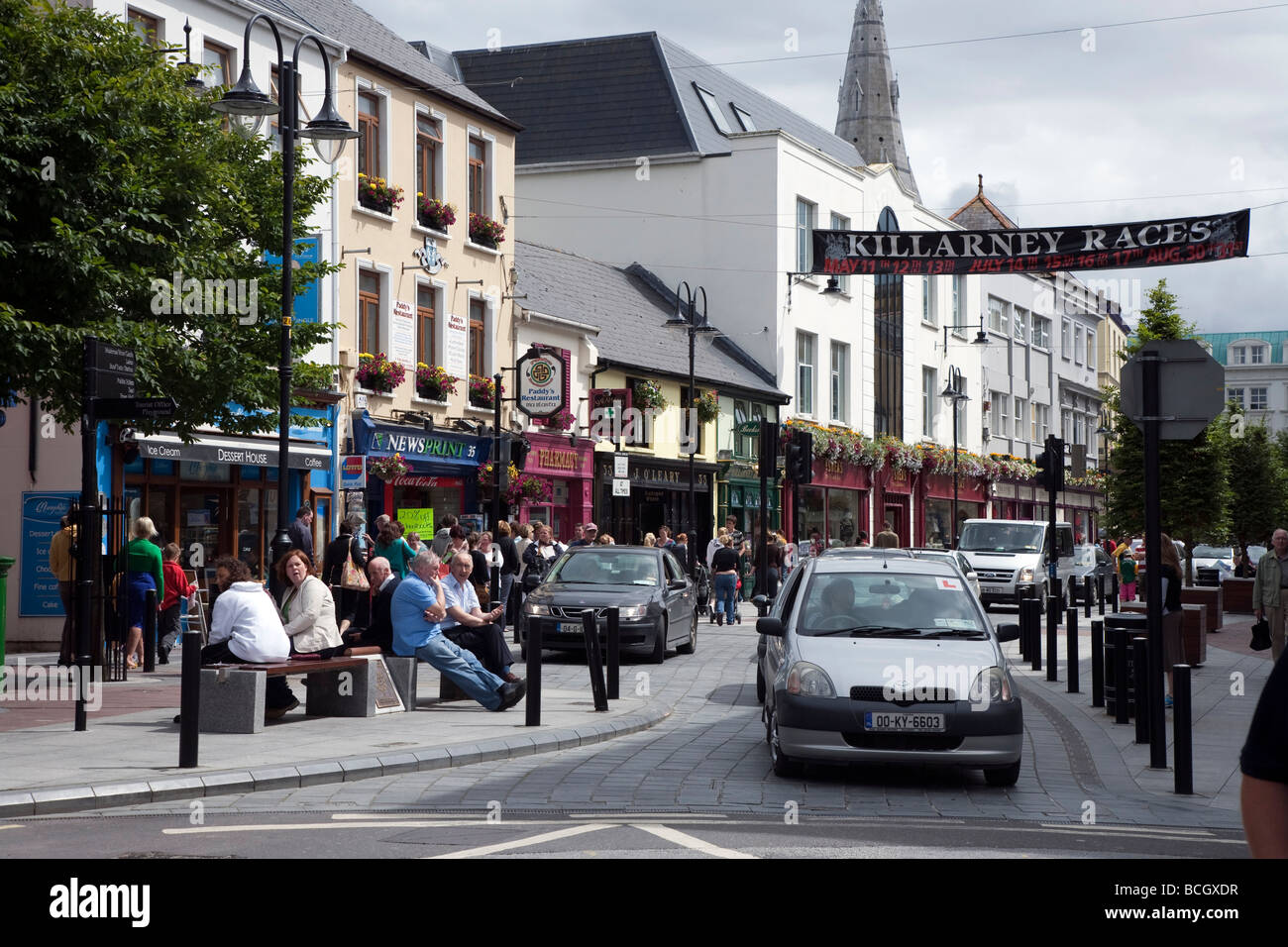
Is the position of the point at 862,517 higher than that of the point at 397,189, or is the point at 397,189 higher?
the point at 397,189

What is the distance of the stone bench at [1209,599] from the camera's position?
2522 cm

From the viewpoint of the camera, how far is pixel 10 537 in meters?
21.8

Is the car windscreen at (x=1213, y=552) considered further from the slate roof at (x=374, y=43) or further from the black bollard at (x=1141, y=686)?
the black bollard at (x=1141, y=686)

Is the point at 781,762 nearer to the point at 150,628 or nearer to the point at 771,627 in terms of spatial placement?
the point at 771,627

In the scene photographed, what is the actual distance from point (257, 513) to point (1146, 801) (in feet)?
60.5

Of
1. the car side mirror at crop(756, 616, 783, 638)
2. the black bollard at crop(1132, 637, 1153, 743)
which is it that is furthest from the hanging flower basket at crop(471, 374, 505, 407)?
the car side mirror at crop(756, 616, 783, 638)

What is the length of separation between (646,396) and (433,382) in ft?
27.7

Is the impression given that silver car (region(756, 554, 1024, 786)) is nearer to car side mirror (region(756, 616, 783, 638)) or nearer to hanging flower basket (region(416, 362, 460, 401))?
car side mirror (region(756, 616, 783, 638))

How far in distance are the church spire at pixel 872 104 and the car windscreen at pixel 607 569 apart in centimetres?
8041

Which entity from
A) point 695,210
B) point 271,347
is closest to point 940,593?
point 271,347

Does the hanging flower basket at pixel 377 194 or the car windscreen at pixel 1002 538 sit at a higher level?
the hanging flower basket at pixel 377 194

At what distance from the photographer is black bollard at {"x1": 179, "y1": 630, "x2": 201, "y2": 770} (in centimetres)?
1034

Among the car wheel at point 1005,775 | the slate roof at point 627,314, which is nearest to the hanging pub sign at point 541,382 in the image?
the slate roof at point 627,314
